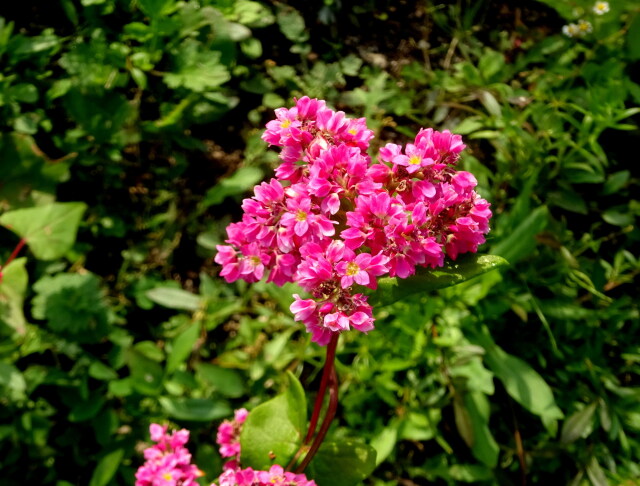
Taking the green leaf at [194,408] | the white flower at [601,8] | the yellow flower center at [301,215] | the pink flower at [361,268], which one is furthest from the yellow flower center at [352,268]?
the white flower at [601,8]

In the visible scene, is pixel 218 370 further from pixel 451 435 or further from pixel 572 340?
pixel 572 340

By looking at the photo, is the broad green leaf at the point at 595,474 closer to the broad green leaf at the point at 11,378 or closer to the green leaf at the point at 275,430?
the green leaf at the point at 275,430

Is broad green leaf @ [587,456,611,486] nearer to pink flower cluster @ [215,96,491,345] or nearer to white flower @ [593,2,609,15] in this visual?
pink flower cluster @ [215,96,491,345]

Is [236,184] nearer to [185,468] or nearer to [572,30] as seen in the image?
[185,468]

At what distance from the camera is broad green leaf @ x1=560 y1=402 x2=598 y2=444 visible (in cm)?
205

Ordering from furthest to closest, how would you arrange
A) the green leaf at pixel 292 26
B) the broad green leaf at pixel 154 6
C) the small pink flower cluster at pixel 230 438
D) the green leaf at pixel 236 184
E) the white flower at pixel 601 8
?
the green leaf at pixel 292 26, the white flower at pixel 601 8, the green leaf at pixel 236 184, the broad green leaf at pixel 154 6, the small pink flower cluster at pixel 230 438

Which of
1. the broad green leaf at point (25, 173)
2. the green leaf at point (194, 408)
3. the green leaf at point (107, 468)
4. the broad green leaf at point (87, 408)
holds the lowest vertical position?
the green leaf at point (107, 468)

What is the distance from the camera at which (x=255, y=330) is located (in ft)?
7.54

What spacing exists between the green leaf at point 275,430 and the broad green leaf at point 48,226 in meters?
1.06

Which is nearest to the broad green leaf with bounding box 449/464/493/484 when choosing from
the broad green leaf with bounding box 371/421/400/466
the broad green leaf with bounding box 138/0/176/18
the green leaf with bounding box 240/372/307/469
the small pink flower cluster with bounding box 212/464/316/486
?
the broad green leaf with bounding box 371/421/400/466

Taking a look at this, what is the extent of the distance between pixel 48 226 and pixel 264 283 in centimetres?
84

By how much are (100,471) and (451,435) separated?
1330mm

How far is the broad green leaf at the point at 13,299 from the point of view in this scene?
6.33 ft

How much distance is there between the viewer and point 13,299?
6.38 ft
